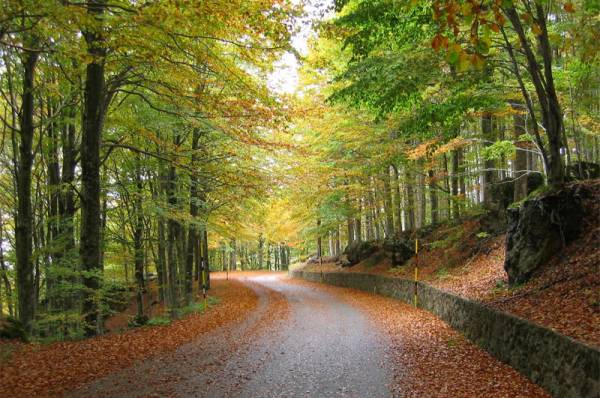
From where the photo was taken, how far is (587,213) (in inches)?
305

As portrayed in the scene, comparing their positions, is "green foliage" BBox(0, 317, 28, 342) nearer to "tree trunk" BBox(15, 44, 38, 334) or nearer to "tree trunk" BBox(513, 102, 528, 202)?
"tree trunk" BBox(15, 44, 38, 334)

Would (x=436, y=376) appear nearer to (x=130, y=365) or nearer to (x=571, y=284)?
(x=571, y=284)

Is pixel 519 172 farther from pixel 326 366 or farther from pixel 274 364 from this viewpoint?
pixel 274 364

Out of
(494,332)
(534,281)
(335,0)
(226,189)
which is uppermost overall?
(335,0)

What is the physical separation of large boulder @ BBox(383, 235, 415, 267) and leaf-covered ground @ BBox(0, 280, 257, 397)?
378 inches

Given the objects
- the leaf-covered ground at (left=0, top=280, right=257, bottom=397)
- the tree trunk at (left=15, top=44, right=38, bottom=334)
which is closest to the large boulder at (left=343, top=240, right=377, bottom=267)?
the leaf-covered ground at (left=0, top=280, right=257, bottom=397)

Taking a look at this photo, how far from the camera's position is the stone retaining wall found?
168 inches

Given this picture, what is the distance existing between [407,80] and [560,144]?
3.22m

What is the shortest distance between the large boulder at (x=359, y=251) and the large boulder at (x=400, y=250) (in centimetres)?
332

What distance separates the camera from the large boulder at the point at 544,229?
25.5ft

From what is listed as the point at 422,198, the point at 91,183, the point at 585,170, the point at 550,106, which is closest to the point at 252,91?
the point at 91,183

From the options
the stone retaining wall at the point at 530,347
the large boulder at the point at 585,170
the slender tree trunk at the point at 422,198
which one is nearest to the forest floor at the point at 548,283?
the stone retaining wall at the point at 530,347

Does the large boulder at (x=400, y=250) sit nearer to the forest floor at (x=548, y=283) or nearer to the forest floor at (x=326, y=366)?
the forest floor at (x=548, y=283)

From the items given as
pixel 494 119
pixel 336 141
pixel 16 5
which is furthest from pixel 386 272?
pixel 16 5
